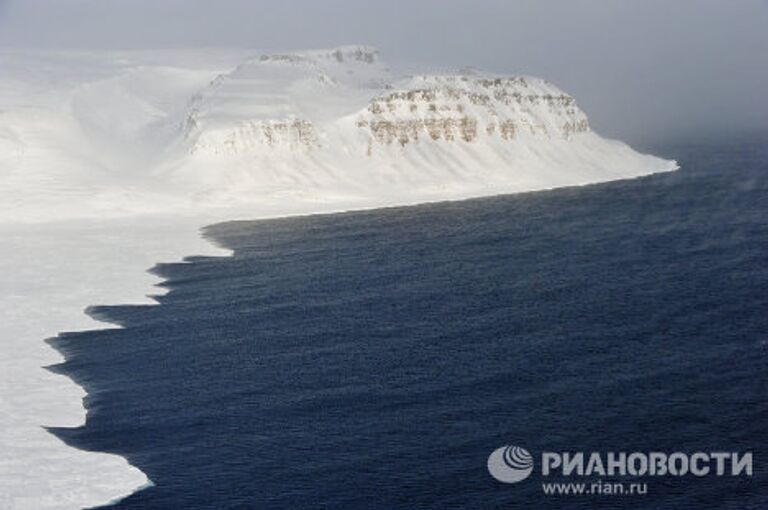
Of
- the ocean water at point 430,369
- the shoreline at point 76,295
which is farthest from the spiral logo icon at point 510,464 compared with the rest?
the shoreline at point 76,295

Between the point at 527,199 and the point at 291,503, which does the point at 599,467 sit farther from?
the point at 527,199

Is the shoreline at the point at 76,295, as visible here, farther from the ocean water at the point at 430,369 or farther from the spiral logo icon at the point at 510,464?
the spiral logo icon at the point at 510,464

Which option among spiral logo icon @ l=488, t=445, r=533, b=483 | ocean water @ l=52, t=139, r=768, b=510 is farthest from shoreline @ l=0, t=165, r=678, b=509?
spiral logo icon @ l=488, t=445, r=533, b=483

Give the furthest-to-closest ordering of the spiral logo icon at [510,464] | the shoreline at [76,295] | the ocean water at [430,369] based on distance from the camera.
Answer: the shoreline at [76,295]
the ocean water at [430,369]
the spiral logo icon at [510,464]

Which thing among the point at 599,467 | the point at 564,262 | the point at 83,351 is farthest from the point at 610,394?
the point at 564,262

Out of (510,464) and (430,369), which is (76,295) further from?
(510,464)

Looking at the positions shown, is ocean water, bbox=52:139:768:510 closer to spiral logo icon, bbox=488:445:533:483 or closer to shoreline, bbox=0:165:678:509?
spiral logo icon, bbox=488:445:533:483
